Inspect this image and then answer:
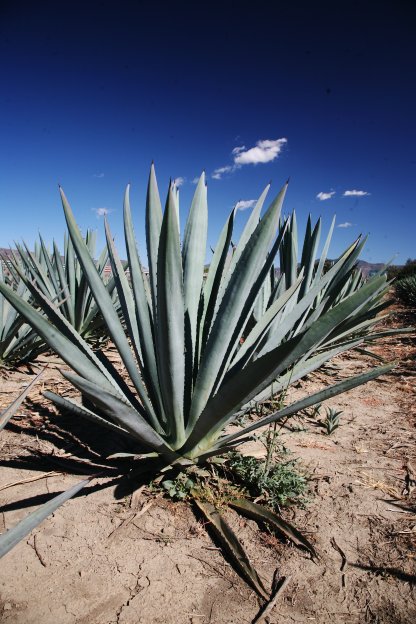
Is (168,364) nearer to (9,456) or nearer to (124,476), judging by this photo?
(124,476)

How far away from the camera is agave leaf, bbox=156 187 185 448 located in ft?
3.43

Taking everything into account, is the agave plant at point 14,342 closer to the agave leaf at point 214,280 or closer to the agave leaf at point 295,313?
the agave leaf at point 214,280

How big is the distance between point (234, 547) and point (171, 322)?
761 mm

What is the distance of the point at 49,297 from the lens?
9.20 feet

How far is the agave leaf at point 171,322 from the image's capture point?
1046 millimetres

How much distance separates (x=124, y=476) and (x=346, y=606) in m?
0.90

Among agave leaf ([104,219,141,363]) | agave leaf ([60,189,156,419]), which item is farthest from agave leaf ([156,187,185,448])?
agave leaf ([104,219,141,363])

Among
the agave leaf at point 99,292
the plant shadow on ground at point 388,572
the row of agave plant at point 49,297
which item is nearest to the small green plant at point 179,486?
the agave leaf at point 99,292

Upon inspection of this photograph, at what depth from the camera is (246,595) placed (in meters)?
1.01

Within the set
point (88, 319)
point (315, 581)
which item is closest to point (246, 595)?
point (315, 581)

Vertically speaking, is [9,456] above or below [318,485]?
above

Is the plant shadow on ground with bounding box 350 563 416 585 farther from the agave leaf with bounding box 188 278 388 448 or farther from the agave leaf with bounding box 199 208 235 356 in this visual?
the agave leaf with bounding box 199 208 235 356

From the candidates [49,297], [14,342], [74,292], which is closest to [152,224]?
[49,297]

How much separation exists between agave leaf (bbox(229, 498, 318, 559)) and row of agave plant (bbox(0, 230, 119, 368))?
162 centimetres
